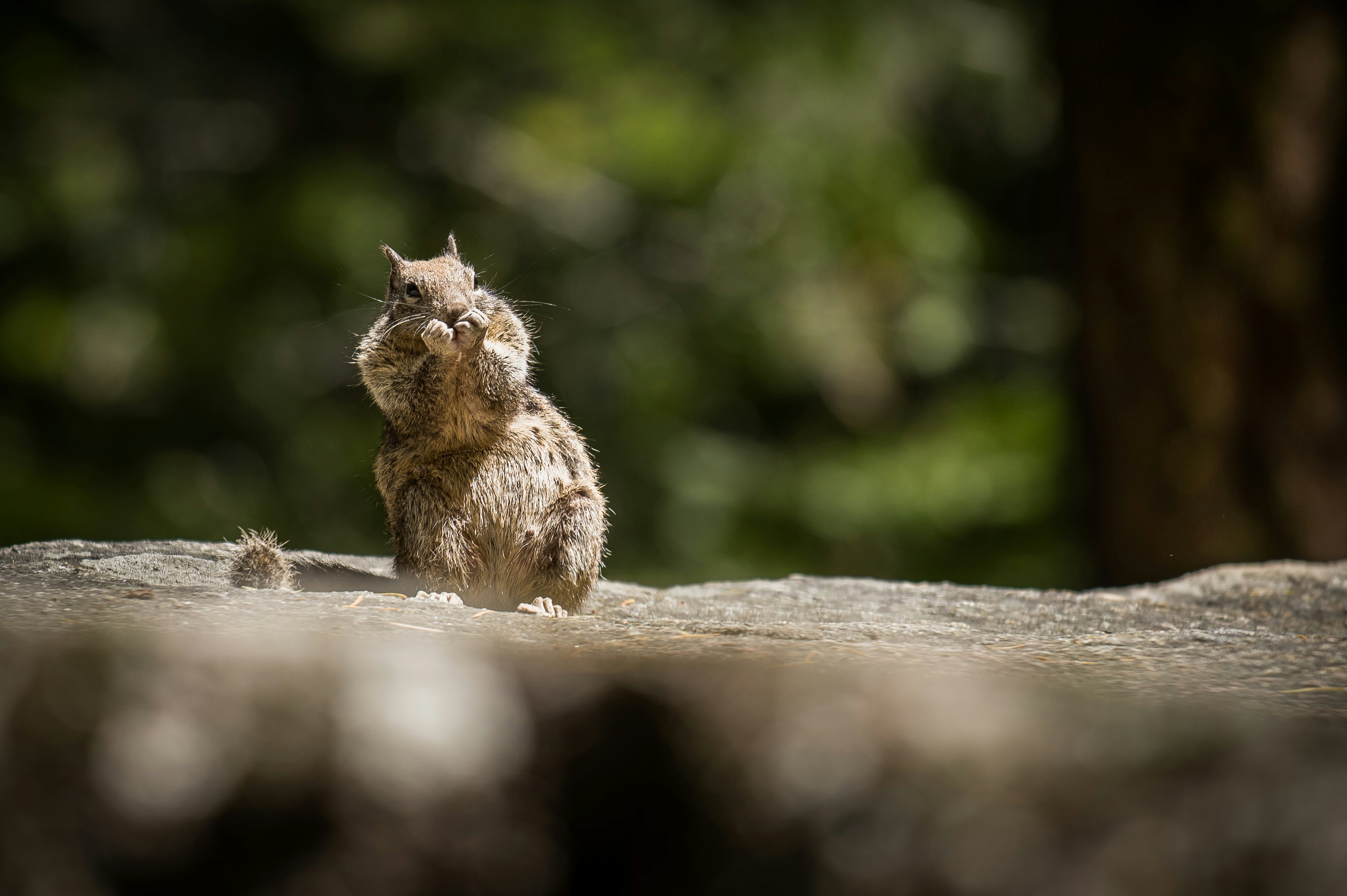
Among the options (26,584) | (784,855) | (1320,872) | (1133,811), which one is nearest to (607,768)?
(784,855)

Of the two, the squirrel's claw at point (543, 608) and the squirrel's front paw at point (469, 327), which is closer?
the squirrel's claw at point (543, 608)

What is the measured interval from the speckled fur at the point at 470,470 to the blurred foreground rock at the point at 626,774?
128 centimetres

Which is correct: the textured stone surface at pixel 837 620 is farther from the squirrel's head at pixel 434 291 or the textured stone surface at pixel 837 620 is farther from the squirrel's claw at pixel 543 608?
the squirrel's head at pixel 434 291

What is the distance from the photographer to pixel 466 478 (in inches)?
125

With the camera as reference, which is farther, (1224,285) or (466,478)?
(1224,285)

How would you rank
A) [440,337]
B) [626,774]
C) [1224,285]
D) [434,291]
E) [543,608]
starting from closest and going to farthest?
[626,774]
[543,608]
[440,337]
[434,291]
[1224,285]

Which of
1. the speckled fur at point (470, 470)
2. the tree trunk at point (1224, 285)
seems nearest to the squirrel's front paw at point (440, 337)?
the speckled fur at point (470, 470)

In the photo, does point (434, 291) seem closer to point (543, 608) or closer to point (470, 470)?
point (470, 470)

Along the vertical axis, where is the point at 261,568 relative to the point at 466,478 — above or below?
below

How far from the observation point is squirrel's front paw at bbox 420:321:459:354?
3.14m

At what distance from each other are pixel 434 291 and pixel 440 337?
0.73ft

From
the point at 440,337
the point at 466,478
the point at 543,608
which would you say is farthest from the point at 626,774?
the point at 440,337

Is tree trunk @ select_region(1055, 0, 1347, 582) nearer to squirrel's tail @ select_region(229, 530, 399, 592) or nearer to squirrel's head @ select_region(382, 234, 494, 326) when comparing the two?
squirrel's head @ select_region(382, 234, 494, 326)

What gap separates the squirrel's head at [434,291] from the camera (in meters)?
3.27
